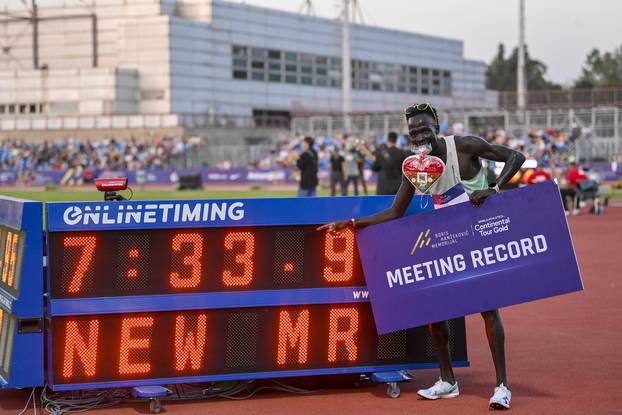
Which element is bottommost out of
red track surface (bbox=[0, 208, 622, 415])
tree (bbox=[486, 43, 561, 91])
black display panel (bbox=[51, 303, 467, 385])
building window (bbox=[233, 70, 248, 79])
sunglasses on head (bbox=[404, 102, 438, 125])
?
red track surface (bbox=[0, 208, 622, 415])

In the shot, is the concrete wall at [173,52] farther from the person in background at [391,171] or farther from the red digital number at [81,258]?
the red digital number at [81,258]

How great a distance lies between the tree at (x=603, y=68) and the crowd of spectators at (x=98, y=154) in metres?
114

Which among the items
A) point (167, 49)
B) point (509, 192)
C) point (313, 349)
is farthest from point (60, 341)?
point (167, 49)

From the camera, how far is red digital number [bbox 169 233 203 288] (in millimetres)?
7430

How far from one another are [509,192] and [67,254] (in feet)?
9.48

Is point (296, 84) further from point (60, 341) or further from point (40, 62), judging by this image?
point (60, 341)

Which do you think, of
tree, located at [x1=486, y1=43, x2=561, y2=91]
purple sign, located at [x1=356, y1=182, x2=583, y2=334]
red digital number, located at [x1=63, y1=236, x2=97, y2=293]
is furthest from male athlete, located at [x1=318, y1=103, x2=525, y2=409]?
tree, located at [x1=486, y1=43, x2=561, y2=91]

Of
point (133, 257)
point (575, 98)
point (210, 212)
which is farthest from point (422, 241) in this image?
point (575, 98)

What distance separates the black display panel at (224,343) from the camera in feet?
23.8

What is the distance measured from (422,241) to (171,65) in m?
68.7

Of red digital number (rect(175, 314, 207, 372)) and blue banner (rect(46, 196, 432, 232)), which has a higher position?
blue banner (rect(46, 196, 432, 232))

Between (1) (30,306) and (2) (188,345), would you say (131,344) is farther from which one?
(1) (30,306)

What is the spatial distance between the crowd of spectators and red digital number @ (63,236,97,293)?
2066 inches

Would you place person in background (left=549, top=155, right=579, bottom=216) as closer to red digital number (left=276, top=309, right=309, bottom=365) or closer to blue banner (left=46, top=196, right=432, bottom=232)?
blue banner (left=46, top=196, right=432, bottom=232)
